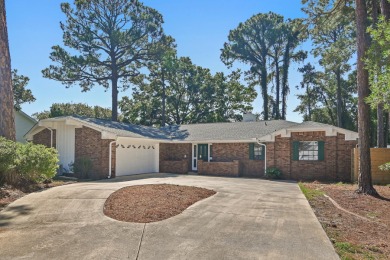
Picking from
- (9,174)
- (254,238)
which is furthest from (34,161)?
A: (254,238)

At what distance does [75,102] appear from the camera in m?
50.4

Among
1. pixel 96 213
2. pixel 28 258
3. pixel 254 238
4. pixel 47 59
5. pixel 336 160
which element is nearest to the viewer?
pixel 28 258

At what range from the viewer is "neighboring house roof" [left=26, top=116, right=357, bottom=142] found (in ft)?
56.1

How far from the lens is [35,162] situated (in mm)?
11398

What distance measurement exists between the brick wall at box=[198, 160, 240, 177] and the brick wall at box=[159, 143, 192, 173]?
1.32 meters

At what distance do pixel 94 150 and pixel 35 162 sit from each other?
5537 mm

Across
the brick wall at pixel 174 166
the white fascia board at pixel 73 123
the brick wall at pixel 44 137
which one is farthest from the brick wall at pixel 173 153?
the brick wall at pixel 44 137

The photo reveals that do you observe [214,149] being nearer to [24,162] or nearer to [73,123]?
[73,123]

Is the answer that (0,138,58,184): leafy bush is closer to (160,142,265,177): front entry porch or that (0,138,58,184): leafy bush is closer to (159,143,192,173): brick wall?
(159,143,192,173): brick wall

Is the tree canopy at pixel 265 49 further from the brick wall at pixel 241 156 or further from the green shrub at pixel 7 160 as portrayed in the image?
the green shrub at pixel 7 160

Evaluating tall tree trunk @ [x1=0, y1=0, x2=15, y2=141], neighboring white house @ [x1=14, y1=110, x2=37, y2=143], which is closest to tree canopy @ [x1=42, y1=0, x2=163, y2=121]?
neighboring white house @ [x1=14, y1=110, x2=37, y2=143]

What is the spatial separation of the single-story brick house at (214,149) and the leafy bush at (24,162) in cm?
441

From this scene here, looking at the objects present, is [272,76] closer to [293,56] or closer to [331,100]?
[293,56]

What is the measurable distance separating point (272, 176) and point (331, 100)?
85.2 ft
